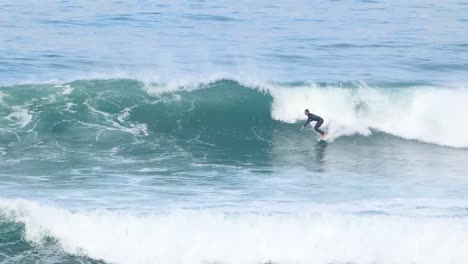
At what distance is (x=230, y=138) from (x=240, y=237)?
9410mm

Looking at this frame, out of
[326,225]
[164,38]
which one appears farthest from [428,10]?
[326,225]

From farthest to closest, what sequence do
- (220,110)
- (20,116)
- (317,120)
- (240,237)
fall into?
1. (220,110)
2. (317,120)
3. (20,116)
4. (240,237)

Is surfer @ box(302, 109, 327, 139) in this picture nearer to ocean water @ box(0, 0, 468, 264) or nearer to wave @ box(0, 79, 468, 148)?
ocean water @ box(0, 0, 468, 264)

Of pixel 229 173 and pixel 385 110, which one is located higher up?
pixel 385 110

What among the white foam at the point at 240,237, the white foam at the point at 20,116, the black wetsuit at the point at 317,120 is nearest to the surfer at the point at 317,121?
the black wetsuit at the point at 317,120

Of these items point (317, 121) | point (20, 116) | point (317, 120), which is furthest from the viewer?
point (317, 121)

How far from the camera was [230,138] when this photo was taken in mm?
26375

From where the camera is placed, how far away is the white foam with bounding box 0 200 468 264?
1670cm

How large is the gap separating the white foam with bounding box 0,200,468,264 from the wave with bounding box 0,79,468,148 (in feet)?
25.3

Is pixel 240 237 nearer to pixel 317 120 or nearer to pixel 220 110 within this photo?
pixel 317 120

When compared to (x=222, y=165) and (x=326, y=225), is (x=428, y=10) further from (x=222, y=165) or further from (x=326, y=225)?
(x=326, y=225)

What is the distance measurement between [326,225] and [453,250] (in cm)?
231

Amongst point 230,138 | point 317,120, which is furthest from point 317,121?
point 230,138

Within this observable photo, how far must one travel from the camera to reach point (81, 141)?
81.6ft
